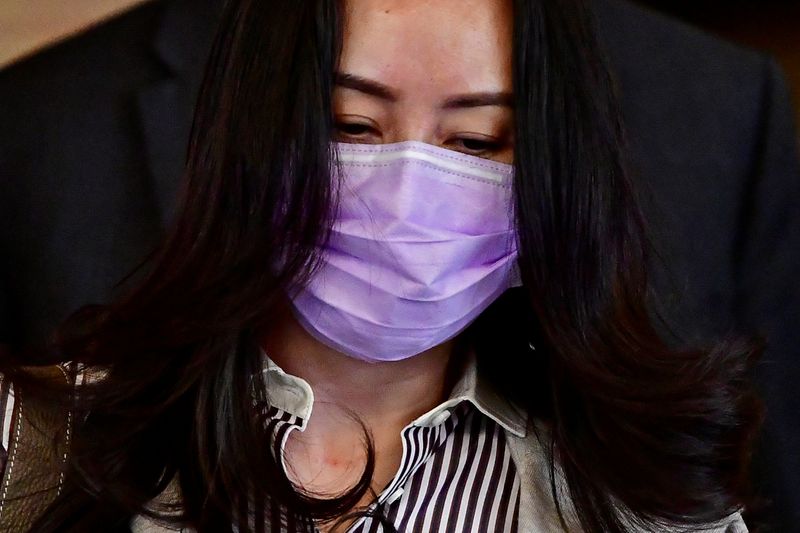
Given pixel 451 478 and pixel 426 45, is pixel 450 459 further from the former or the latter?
pixel 426 45

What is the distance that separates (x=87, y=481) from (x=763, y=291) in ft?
3.40

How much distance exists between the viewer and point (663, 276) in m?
1.37

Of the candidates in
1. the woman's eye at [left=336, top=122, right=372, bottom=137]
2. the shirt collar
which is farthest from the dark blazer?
the woman's eye at [left=336, top=122, right=372, bottom=137]

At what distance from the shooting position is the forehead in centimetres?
83

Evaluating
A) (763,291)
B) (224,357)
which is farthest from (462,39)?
(763,291)

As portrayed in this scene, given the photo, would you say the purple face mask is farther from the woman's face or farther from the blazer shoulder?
the blazer shoulder

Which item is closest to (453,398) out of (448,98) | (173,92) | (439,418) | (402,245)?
(439,418)

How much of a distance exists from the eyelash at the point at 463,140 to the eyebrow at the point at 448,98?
0.03 meters

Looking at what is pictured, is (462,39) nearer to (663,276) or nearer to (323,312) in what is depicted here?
(323,312)

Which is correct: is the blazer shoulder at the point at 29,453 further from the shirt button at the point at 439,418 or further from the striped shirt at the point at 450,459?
the shirt button at the point at 439,418

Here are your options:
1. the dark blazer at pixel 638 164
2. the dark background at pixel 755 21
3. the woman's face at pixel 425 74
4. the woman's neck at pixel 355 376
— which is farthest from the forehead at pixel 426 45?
Result: the dark background at pixel 755 21

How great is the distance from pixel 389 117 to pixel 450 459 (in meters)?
0.31

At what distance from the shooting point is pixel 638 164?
126cm

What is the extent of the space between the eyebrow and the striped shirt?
24 cm
